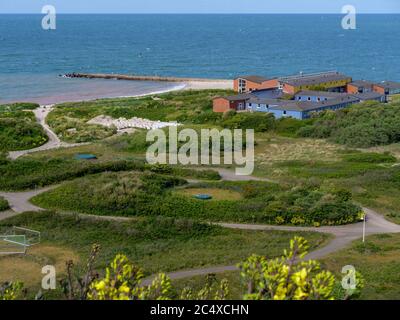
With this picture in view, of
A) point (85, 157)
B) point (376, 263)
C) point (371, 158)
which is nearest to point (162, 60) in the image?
point (85, 157)

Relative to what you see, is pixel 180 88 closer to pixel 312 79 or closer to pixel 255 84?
pixel 255 84

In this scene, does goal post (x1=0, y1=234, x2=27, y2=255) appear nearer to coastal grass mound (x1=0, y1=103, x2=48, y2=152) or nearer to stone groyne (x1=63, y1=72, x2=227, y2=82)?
coastal grass mound (x1=0, y1=103, x2=48, y2=152)

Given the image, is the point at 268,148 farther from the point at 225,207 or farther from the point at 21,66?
the point at 21,66

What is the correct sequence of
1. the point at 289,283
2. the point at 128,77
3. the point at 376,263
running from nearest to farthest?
1. the point at 289,283
2. the point at 376,263
3. the point at 128,77

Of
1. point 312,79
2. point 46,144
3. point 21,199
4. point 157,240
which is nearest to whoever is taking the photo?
point 157,240

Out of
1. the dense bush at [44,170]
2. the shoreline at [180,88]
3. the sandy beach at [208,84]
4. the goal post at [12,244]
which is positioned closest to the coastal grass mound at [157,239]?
the goal post at [12,244]

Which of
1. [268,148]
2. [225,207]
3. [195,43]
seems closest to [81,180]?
[225,207]

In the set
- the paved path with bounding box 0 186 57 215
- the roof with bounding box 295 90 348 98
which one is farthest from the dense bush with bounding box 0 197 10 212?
the roof with bounding box 295 90 348 98
